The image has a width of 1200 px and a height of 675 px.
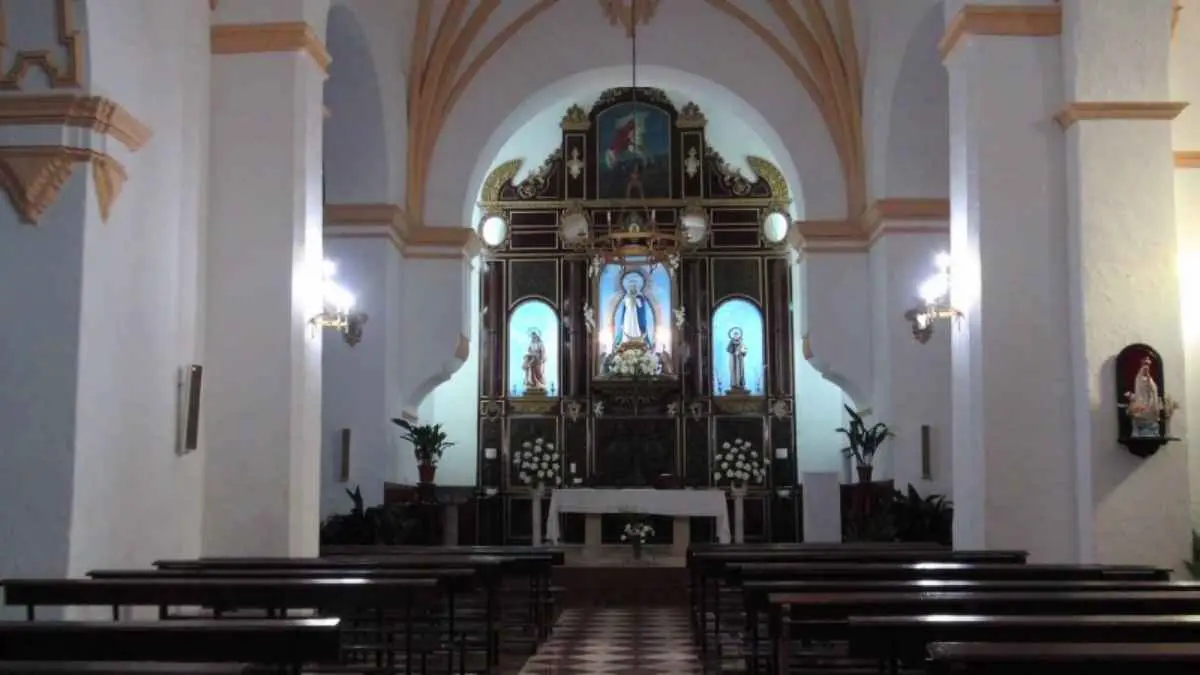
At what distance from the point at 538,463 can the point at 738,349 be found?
12.3ft

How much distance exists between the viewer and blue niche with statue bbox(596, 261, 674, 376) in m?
21.2

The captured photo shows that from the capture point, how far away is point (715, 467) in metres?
20.7

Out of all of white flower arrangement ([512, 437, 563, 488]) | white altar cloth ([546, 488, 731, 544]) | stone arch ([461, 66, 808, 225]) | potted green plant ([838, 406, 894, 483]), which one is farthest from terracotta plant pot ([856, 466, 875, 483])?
white flower arrangement ([512, 437, 563, 488])

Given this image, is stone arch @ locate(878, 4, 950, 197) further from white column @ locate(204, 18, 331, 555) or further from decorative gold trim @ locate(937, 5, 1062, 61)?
white column @ locate(204, 18, 331, 555)

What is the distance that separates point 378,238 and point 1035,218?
8303 millimetres

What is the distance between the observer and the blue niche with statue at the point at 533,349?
2127 cm

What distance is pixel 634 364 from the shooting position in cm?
2089

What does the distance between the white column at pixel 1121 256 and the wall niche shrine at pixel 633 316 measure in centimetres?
1105

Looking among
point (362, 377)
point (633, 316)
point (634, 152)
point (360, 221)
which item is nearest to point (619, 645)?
point (362, 377)

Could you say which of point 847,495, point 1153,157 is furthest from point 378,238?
point 1153,157

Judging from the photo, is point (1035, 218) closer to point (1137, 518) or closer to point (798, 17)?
point (1137, 518)

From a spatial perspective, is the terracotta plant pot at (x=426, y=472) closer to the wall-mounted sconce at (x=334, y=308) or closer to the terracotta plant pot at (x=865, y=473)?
the wall-mounted sconce at (x=334, y=308)

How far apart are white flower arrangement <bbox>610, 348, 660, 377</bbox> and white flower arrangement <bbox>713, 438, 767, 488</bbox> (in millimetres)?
1684

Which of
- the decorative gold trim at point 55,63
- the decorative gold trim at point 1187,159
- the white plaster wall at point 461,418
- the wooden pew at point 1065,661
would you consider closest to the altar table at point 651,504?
the white plaster wall at point 461,418
